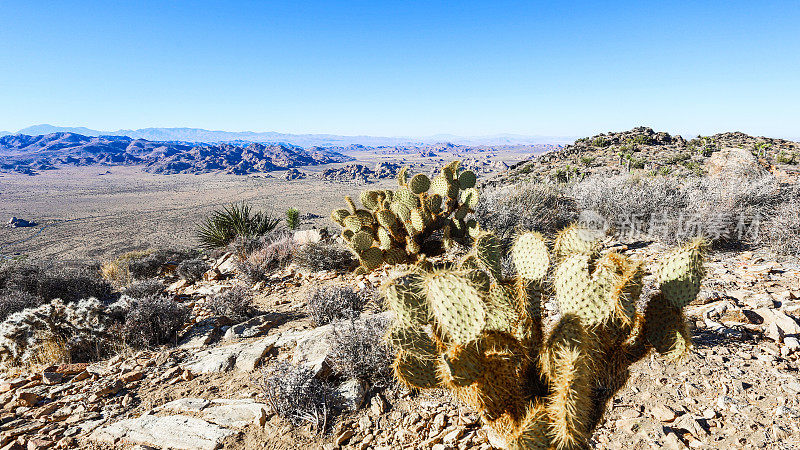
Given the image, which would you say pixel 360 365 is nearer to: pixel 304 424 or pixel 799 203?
pixel 304 424

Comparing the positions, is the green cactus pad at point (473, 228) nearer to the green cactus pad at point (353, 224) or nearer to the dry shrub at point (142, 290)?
the green cactus pad at point (353, 224)

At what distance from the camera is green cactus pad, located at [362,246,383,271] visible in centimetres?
535

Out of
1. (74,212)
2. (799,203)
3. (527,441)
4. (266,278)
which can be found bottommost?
(74,212)

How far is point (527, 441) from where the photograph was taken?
183cm

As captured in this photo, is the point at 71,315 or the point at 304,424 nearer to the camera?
the point at 304,424

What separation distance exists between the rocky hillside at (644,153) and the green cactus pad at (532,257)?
17.2 m

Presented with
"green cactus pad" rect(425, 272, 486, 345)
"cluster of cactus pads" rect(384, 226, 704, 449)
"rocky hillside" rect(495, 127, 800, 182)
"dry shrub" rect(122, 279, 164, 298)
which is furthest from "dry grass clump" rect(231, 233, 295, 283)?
"rocky hillside" rect(495, 127, 800, 182)

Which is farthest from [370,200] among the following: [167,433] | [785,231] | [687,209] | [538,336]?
[785,231]

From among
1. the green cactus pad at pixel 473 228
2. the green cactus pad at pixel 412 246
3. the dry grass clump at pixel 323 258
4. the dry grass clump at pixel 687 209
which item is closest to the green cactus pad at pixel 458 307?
the green cactus pad at pixel 473 228

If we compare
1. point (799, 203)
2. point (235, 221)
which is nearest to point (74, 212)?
point (235, 221)

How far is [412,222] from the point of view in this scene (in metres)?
5.28

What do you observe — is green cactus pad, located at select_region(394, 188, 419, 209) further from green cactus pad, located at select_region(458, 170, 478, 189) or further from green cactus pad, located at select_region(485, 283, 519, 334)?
A: green cactus pad, located at select_region(485, 283, 519, 334)

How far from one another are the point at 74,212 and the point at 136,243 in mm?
18669

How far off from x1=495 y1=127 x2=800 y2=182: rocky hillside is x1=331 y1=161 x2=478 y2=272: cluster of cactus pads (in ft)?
46.1
